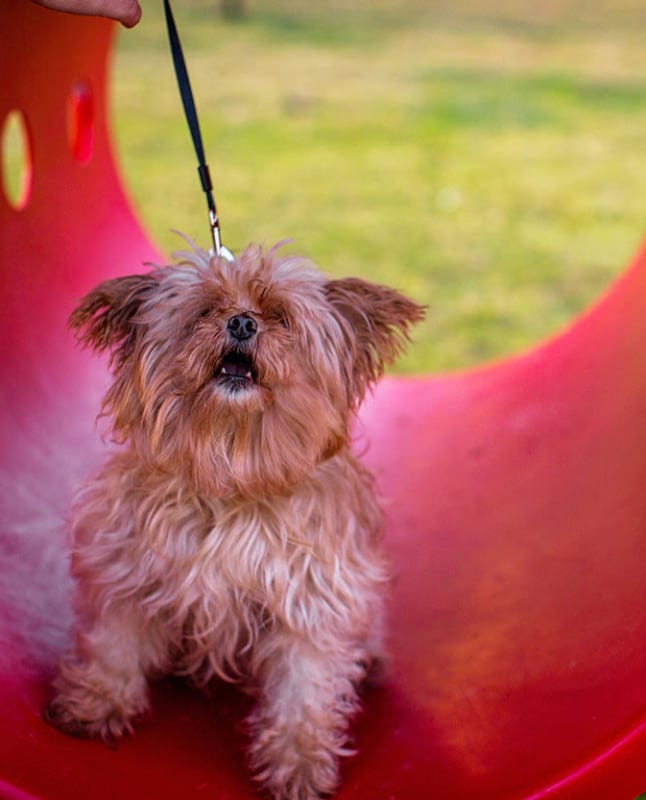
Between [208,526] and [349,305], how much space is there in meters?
0.68

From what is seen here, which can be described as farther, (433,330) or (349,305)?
(433,330)

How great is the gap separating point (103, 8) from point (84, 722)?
6.14 feet

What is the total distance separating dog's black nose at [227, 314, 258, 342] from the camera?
9.66 feet

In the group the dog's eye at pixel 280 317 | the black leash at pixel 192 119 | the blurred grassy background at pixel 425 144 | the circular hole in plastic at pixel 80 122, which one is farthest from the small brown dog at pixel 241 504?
the blurred grassy background at pixel 425 144

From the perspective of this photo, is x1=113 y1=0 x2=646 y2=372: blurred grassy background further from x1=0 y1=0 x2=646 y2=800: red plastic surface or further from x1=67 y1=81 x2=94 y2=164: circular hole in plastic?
x1=67 y1=81 x2=94 y2=164: circular hole in plastic

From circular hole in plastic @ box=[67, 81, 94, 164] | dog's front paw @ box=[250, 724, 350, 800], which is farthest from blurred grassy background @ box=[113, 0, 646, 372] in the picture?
dog's front paw @ box=[250, 724, 350, 800]

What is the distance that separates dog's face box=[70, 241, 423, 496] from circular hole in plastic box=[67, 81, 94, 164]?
2.19 meters

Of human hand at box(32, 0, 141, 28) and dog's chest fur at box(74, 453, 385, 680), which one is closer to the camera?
human hand at box(32, 0, 141, 28)

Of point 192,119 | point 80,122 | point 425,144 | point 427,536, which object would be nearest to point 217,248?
point 192,119

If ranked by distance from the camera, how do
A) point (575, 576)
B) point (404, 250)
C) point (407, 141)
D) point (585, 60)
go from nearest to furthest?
point (575, 576), point (404, 250), point (407, 141), point (585, 60)

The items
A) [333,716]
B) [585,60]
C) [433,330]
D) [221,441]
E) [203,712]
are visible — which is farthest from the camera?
[585,60]

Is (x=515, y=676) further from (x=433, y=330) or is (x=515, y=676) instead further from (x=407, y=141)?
(x=407, y=141)

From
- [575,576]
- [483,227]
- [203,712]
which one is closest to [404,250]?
[483,227]

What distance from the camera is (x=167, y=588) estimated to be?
10.8 feet
